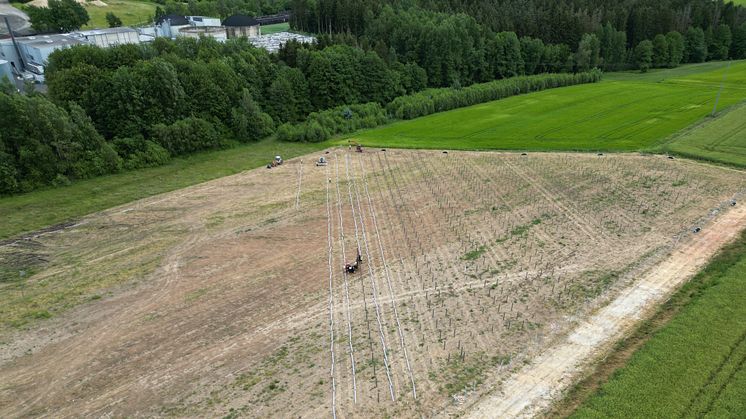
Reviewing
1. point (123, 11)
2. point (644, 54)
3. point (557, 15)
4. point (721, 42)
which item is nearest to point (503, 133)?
point (557, 15)

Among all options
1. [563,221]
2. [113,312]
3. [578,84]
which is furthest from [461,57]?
[113,312]

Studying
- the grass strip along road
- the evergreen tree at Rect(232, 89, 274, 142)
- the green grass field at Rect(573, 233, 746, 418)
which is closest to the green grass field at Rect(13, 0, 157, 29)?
the evergreen tree at Rect(232, 89, 274, 142)

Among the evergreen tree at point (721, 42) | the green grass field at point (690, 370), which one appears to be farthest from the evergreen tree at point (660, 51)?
the green grass field at point (690, 370)

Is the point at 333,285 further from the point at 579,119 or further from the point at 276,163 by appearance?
the point at 579,119

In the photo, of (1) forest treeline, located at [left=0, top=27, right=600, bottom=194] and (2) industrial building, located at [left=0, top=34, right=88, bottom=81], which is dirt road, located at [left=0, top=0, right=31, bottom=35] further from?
(1) forest treeline, located at [left=0, top=27, right=600, bottom=194]

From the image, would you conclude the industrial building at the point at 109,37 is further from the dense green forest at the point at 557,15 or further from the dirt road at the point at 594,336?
the dirt road at the point at 594,336

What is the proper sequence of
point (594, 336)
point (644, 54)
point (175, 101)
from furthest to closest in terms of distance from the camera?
point (644, 54) → point (175, 101) → point (594, 336)
